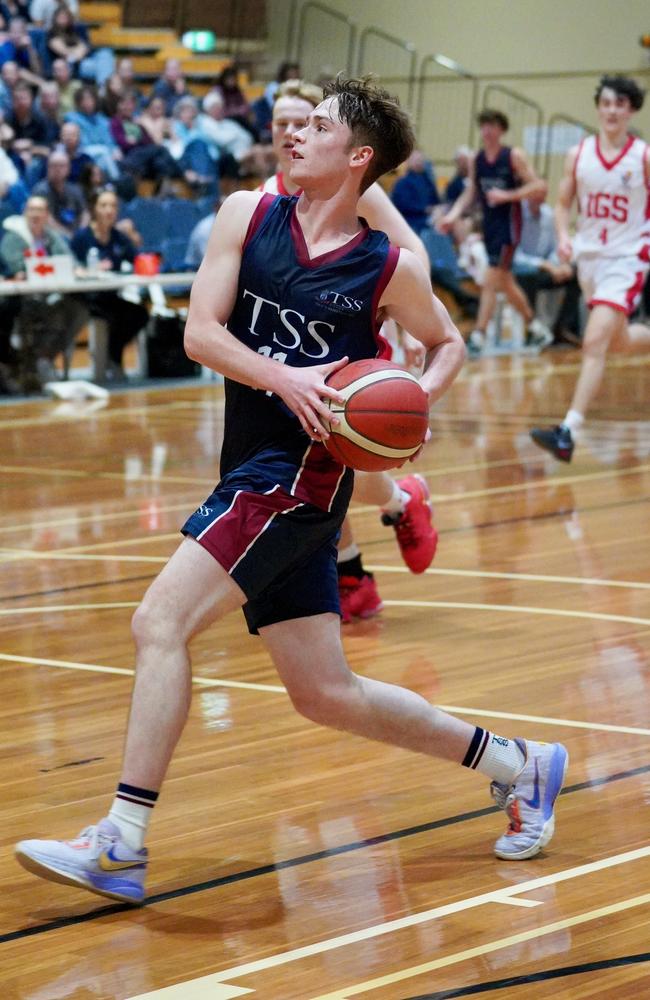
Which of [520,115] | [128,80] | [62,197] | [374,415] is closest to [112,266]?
[62,197]

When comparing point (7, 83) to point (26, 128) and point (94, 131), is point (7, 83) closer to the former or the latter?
point (26, 128)

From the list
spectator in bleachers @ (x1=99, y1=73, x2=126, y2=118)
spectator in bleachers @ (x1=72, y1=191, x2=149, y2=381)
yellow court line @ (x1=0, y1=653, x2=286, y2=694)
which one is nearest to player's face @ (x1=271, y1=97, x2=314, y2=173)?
yellow court line @ (x1=0, y1=653, x2=286, y2=694)

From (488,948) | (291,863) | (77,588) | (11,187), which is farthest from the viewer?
(11,187)

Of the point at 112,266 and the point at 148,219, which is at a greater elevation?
the point at 148,219

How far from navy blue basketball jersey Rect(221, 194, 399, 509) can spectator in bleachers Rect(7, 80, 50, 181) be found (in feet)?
43.6

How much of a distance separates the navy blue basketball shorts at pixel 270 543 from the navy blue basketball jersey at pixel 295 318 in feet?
0.14

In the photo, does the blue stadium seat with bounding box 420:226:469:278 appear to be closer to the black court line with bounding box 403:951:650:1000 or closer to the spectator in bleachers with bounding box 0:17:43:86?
the spectator in bleachers with bounding box 0:17:43:86

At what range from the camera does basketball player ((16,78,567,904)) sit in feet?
11.2

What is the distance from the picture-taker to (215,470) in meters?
9.64

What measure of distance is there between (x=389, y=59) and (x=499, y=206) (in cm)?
855

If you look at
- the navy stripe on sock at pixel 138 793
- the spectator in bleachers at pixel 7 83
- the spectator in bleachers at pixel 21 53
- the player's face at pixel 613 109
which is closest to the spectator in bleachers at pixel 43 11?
the spectator in bleachers at pixel 21 53

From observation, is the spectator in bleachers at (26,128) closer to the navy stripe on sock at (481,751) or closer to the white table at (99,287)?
the white table at (99,287)

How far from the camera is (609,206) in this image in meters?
10.0

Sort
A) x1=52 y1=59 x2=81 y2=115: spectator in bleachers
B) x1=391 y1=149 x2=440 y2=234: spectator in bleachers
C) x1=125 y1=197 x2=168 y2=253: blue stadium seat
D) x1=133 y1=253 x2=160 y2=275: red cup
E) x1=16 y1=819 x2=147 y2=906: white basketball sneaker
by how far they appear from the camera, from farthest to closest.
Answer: x1=52 y1=59 x2=81 y2=115: spectator in bleachers → x1=391 y1=149 x2=440 y2=234: spectator in bleachers → x1=125 y1=197 x2=168 y2=253: blue stadium seat → x1=133 y1=253 x2=160 y2=275: red cup → x1=16 y1=819 x2=147 y2=906: white basketball sneaker
